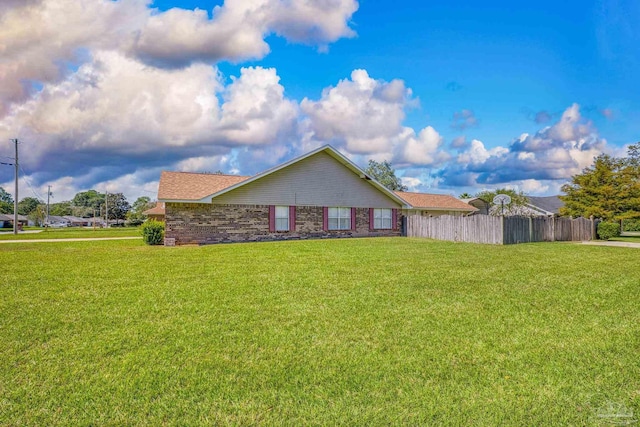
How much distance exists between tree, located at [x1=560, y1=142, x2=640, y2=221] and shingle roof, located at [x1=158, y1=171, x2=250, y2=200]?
24.7m

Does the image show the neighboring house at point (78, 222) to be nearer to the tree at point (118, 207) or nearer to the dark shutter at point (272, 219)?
the tree at point (118, 207)

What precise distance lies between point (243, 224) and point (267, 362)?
15.5 meters

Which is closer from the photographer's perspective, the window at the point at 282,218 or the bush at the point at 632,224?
the window at the point at 282,218

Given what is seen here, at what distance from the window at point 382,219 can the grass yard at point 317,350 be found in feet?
50.0

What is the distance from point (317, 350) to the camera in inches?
169

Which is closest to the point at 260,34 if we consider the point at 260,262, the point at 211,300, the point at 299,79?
the point at 299,79

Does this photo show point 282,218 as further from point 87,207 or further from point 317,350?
point 87,207

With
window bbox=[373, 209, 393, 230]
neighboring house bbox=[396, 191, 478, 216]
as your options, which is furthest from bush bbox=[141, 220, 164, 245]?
neighboring house bbox=[396, 191, 478, 216]

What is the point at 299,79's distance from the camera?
18.5 m

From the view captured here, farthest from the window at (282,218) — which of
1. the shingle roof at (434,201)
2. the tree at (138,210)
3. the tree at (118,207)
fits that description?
the tree at (118,207)

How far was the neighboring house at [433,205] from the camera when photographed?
2759 centimetres

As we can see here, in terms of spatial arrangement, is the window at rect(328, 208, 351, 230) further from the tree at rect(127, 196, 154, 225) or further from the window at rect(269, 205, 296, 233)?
the tree at rect(127, 196, 154, 225)

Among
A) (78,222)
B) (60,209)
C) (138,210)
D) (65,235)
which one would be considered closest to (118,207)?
(138,210)

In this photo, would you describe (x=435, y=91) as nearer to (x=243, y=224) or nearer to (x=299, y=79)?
(x=299, y=79)
